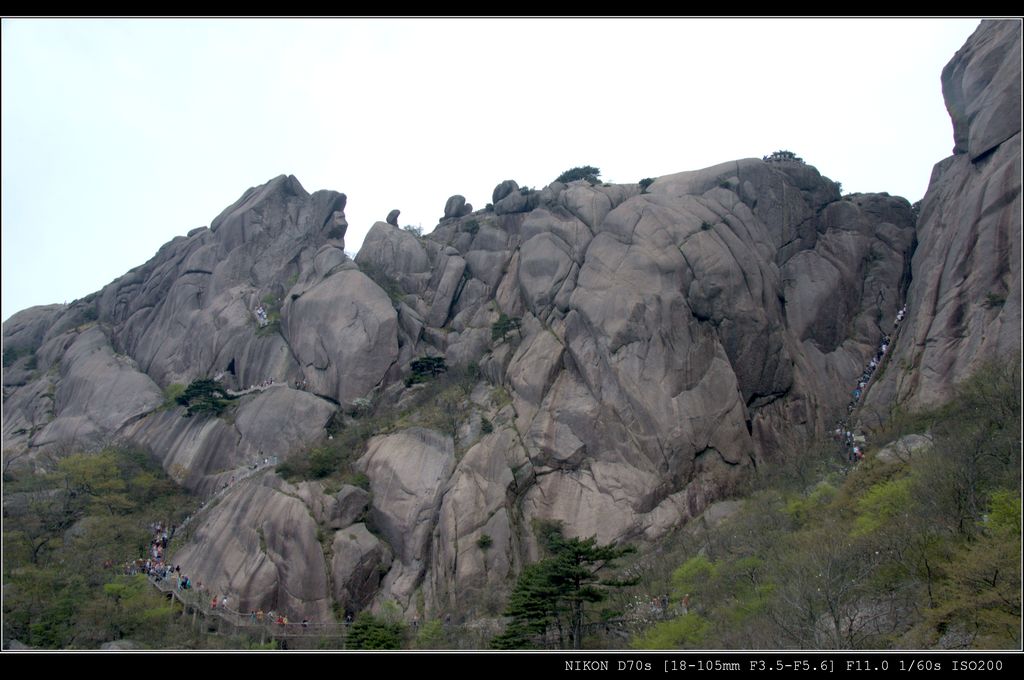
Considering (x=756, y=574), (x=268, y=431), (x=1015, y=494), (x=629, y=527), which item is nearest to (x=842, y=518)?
(x=756, y=574)

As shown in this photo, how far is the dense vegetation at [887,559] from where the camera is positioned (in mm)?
20812

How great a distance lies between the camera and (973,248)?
38.8 m

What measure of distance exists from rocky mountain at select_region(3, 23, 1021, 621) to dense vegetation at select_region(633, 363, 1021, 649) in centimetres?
639

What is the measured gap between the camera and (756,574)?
94.3 feet

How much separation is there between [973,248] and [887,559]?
21.9 metres

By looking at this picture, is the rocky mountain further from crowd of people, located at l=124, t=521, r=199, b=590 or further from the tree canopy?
the tree canopy

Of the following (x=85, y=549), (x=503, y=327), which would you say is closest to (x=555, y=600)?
(x=503, y=327)

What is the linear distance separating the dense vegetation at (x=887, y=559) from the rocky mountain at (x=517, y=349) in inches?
252

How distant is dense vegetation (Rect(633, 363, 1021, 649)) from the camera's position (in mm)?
20812

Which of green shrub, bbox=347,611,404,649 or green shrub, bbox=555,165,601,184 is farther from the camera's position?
green shrub, bbox=555,165,601,184

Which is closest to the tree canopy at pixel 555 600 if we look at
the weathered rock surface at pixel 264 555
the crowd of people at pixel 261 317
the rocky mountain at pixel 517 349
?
the rocky mountain at pixel 517 349

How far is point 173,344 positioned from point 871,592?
5070cm

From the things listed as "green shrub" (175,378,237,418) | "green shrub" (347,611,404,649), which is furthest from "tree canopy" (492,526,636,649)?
"green shrub" (175,378,237,418)
